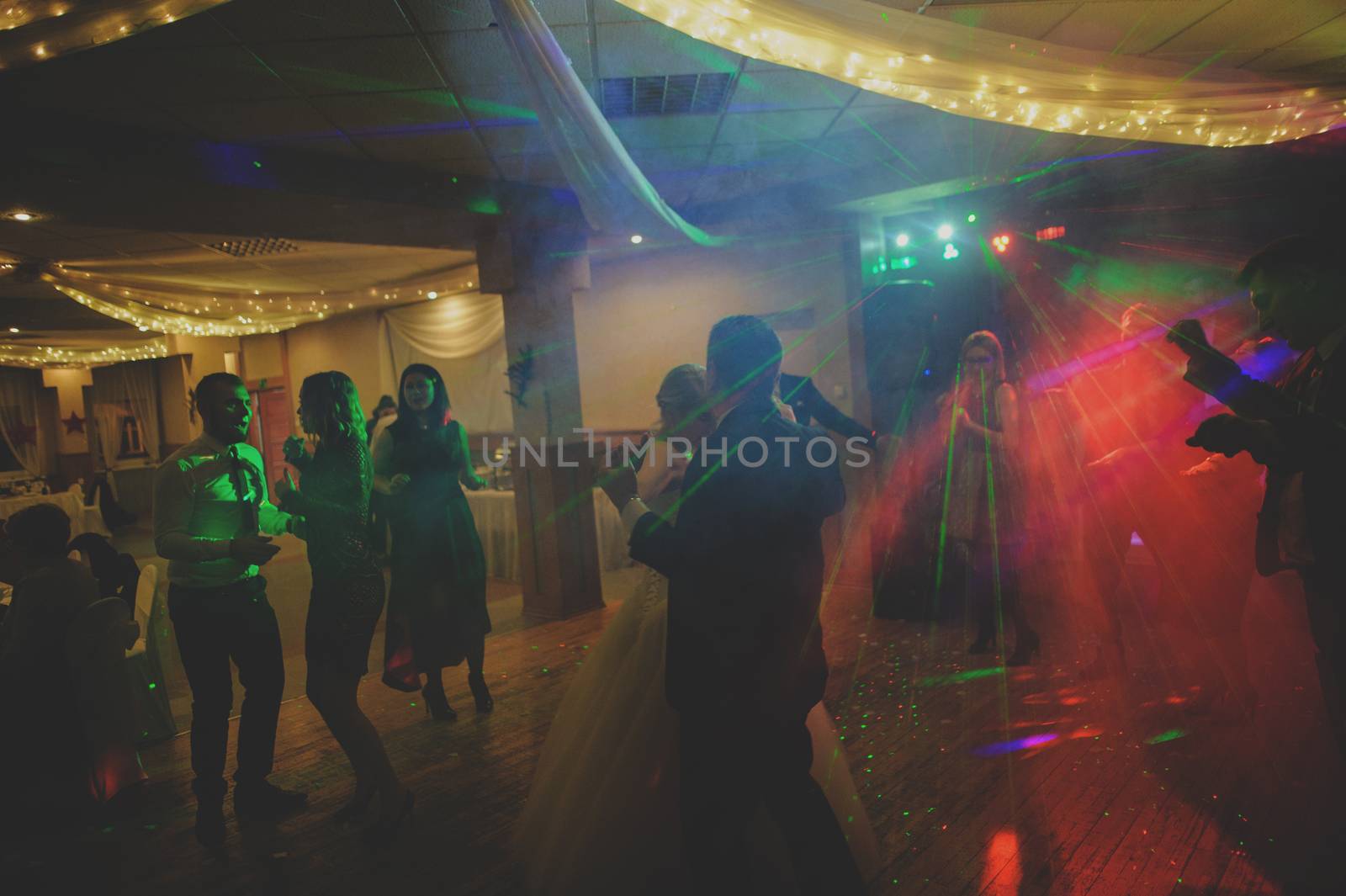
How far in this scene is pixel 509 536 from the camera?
21.9ft

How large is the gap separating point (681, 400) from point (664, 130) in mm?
3108

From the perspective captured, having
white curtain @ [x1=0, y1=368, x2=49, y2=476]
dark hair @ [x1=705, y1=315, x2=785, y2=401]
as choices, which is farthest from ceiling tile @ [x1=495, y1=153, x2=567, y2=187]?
white curtain @ [x1=0, y1=368, x2=49, y2=476]

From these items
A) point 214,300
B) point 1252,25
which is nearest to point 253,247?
point 214,300

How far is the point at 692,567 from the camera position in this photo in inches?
61.0

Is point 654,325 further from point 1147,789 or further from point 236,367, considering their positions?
point 236,367

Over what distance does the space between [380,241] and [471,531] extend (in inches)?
132

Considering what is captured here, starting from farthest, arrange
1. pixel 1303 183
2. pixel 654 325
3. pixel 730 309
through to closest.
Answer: pixel 654 325 → pixel 730 309 → pixel 1303 183

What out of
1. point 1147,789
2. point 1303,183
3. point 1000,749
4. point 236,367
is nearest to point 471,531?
point 1000,749

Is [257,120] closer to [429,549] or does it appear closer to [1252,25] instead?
[429,549]

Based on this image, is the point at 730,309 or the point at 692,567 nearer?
the point at 692,567

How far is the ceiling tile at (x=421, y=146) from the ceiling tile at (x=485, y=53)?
72 centimetres

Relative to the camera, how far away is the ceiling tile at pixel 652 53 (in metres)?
3.19

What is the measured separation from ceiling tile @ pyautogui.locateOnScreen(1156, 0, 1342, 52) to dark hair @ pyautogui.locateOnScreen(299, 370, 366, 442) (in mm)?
3690

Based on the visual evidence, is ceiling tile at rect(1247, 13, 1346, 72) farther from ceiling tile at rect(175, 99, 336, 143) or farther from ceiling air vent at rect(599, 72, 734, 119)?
ceiling tile at rect(175, 99, 336, 143)
